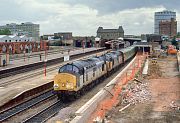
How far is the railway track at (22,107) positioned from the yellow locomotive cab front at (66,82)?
207 centimetres

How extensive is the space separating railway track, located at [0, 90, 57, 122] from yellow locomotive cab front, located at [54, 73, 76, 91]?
6.78ft

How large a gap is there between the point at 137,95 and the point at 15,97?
30.1ft

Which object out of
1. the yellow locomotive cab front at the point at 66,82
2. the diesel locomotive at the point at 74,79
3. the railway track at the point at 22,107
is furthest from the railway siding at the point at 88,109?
the railway track at the point at 22,107

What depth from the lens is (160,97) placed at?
25.6 meters

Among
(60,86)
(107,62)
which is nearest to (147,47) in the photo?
(107,62)

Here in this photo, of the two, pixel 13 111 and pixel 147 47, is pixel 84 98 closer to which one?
pixel 13 111

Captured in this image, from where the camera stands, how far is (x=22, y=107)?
990 inches

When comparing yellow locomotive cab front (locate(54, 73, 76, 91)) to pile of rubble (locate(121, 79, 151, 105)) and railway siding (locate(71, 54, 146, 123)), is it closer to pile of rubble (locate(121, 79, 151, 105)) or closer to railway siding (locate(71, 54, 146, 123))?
railway siding (locate(71, 54, 146, 123))

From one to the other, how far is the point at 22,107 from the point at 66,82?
A: 370 cm

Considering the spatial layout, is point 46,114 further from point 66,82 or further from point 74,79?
point 74,79

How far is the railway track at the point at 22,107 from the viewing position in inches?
879

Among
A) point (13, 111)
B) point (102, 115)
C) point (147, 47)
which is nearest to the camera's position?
point (102, 115)

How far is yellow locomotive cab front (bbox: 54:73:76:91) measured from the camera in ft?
86.0

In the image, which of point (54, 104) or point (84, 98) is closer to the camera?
point (54, 104)
